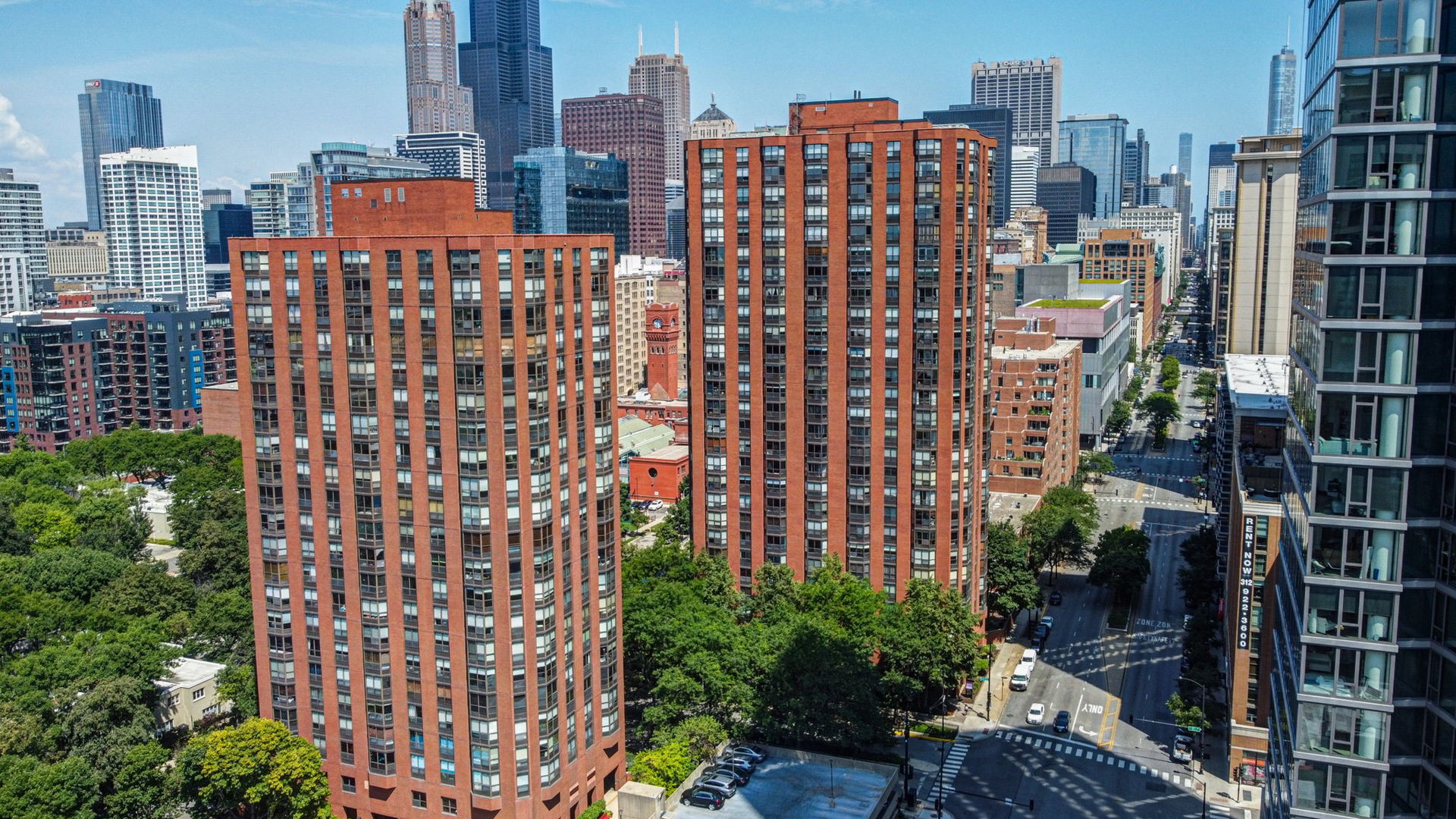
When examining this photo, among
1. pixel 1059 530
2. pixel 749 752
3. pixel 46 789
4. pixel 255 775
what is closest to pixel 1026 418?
pixel 1059 530

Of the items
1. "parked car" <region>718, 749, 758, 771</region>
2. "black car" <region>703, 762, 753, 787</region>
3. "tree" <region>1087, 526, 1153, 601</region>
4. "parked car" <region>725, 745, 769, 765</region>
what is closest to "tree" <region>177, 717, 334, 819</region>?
"black car" <region>703, 762, 753, 787</region>

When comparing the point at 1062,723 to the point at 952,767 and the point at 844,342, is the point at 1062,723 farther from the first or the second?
the point at 844,342

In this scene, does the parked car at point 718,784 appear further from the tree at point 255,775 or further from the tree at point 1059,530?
the tree at point 1059,530

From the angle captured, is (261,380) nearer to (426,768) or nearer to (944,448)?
(426,768)

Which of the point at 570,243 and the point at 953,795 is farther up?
the point at 570,243

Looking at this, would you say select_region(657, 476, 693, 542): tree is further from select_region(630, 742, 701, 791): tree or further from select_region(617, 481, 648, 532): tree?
select_region(630, 742, 701, 791): tree

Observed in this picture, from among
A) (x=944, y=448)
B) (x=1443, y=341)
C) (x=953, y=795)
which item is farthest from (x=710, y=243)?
(x=1443, y=341)

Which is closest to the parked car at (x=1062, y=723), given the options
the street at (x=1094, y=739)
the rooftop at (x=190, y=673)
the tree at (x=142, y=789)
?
the street at (x=1094, y=739)
